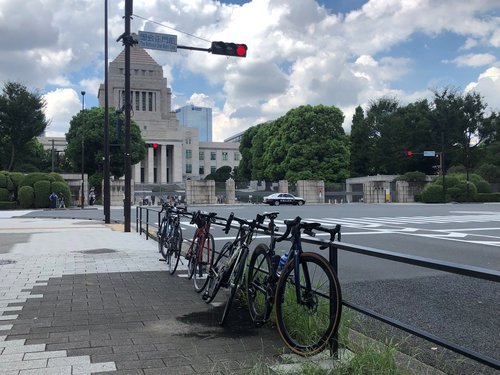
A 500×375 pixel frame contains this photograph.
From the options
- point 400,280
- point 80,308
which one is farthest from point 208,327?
point 400,280

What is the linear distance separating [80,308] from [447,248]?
9296 mm

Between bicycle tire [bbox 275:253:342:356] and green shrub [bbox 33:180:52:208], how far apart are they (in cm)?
4326

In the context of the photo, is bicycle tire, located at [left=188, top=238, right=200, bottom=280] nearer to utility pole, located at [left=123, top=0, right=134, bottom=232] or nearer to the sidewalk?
the sidewalk

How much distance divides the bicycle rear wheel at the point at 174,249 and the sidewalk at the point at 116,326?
21cm

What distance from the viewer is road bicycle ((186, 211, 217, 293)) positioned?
7.05 meters

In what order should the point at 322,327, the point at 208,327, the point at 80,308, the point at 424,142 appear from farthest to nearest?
1. the point at 424,142
2. the point at 80,308
3. the point at 208,327
4. the point at 322,327

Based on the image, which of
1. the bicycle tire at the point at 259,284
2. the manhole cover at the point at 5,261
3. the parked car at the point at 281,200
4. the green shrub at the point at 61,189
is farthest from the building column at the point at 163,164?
the bicycle tire at the point at 259,284

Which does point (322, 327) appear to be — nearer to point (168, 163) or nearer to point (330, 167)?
point (330, 167)

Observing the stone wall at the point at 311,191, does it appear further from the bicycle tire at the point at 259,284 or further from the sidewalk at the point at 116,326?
the bicycle tire at the point at 259,284

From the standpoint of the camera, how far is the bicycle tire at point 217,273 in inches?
230

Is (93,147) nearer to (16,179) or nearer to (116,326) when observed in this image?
(16,179)

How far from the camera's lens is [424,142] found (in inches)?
3194

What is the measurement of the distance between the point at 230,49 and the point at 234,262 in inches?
391

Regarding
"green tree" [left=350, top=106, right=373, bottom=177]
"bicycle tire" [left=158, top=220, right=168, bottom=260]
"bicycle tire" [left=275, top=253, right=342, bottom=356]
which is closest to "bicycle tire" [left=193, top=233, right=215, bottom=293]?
"bicycle tire" [left=275, top=253, right=342, bottom=356]
